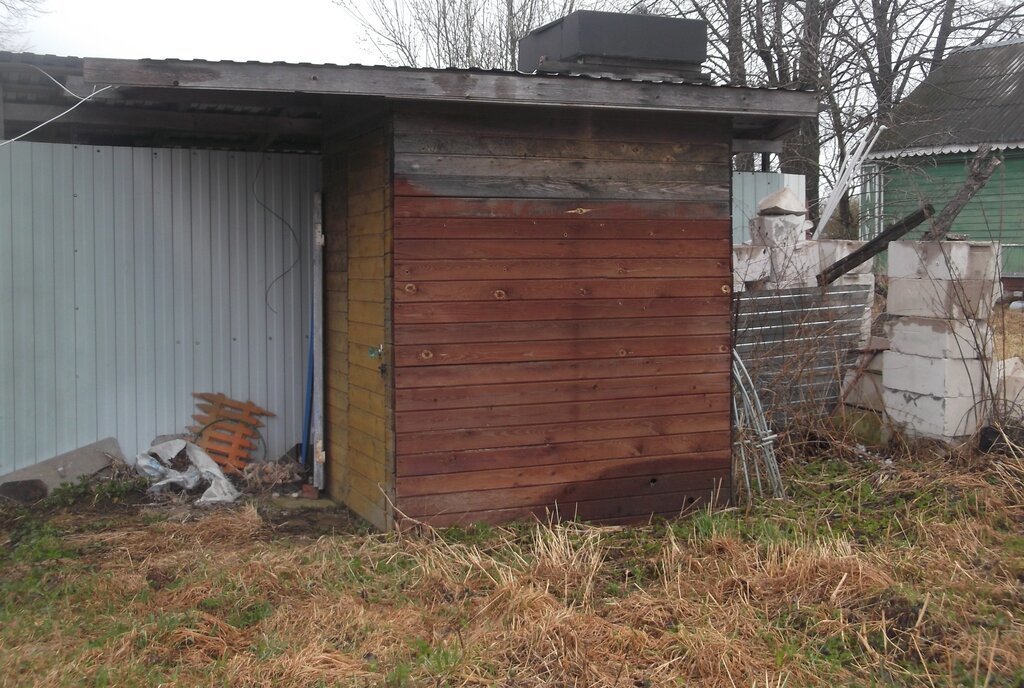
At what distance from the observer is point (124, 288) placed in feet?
24.0

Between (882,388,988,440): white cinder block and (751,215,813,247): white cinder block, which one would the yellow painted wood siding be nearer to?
(751,215,813,247): white cinder block

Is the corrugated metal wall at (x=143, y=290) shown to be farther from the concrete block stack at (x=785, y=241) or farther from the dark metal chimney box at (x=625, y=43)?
the concrete block stack at (x=785, y=241)

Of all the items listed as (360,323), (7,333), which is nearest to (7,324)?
(7,333)

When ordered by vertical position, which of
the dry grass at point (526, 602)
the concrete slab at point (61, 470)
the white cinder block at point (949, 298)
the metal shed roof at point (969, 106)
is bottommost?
the dry grass at point (526, 602)

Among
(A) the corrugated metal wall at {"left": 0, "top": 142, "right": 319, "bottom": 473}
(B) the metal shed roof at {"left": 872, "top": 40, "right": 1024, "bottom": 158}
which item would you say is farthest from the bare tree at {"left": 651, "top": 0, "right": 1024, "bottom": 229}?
(A) the corrugated metal wall at {"left": 0, "top": 142, "right": 319, "bottom": 473}

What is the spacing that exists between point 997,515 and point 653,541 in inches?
91.5

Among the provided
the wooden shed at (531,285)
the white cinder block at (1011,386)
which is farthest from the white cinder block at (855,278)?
the wooden shed at (531,285)

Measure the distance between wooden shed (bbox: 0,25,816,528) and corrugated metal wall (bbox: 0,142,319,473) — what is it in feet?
2.18

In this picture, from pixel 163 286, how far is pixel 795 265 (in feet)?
17.8

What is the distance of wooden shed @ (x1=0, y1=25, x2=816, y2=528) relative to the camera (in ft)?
19.5

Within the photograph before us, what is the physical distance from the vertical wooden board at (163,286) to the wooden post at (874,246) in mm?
5473

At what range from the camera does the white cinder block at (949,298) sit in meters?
7.87

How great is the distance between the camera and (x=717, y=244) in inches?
264

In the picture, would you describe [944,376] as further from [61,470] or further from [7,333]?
[7,333]
